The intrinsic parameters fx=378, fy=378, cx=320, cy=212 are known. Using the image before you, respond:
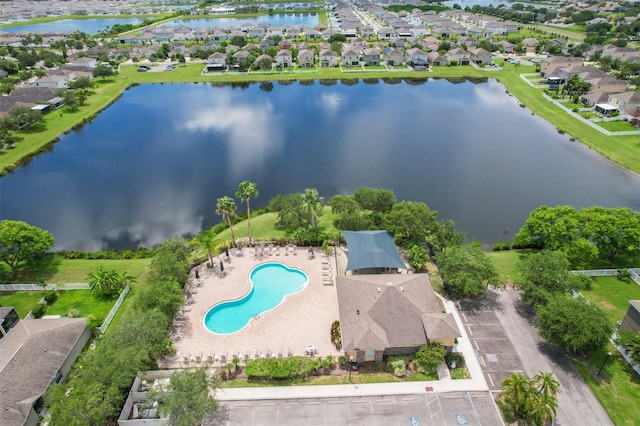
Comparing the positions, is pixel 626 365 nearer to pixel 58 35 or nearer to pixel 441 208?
pixel 441 208

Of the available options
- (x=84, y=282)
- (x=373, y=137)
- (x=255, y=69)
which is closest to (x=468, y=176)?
(x=373, y=137)

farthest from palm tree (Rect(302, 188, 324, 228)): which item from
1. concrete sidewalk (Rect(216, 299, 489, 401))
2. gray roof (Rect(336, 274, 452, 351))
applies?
concrete sidewalk (Rect(216, 299, 489, 401))

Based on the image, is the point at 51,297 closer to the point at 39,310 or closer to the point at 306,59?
the point at 39,310

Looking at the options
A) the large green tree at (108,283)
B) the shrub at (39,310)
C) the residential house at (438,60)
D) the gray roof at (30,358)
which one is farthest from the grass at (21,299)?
the residential house at (438,60)

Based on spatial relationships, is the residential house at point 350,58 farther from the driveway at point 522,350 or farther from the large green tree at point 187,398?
the large green tree at point 187,398

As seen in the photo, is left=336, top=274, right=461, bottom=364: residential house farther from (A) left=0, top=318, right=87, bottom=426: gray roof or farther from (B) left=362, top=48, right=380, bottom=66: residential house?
(B) left=362, top=48, right=380, bottom=66: residential house

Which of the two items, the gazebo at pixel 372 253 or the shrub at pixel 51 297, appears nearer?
the shrub at pixel 51 297
